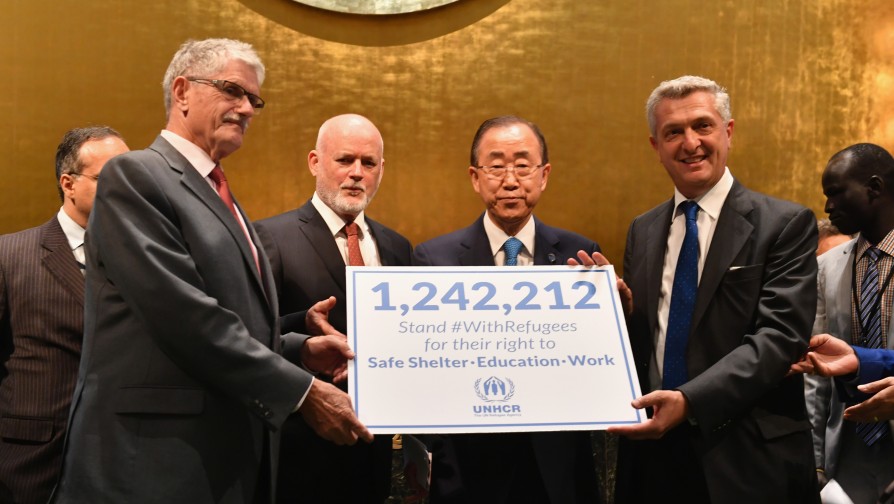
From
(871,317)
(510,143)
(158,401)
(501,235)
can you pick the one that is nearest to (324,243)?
(501,235)

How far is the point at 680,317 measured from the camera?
223cm

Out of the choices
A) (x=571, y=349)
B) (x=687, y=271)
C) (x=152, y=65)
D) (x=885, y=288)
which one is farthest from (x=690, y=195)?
(x=152, y=65)

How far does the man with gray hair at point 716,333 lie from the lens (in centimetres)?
207

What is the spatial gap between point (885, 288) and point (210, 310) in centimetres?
208

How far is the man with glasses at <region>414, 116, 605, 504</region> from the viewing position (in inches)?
88.4

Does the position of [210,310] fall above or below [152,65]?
below

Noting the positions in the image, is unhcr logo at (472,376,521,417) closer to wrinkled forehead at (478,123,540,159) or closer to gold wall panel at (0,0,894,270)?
wrinkled forehead at (478,123,540,159)

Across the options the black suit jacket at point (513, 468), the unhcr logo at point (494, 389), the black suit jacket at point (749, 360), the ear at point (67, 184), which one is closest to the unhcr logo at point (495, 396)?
the unhcr logo at point (494, 389)

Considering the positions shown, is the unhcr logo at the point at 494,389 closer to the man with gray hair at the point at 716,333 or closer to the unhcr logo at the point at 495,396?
the unhcr logo at the point at 495,396

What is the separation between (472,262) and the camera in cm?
247

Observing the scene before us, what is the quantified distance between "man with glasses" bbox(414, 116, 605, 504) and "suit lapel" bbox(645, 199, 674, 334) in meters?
0.16

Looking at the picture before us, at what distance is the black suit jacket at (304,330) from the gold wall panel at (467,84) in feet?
4.14

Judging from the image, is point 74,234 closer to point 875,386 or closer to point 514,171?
point 514,171

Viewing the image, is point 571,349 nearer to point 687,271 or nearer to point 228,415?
point 687,271
